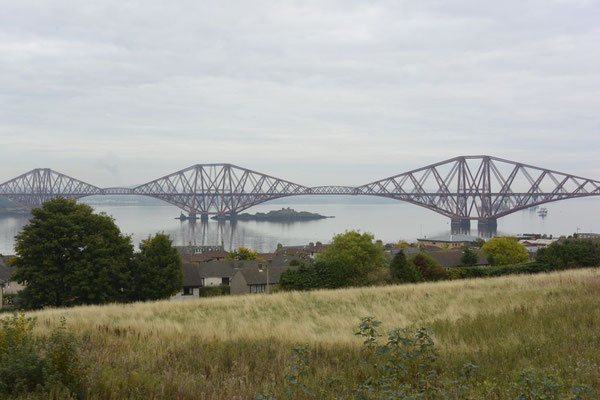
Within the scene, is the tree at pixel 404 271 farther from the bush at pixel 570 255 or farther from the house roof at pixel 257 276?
the bush at pixel 570 255

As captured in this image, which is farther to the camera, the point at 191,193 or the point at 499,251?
the point at 191,193

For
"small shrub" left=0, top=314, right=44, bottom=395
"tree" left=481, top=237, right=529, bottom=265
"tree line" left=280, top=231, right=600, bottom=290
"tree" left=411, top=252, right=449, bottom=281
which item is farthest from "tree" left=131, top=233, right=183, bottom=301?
"tree" left=481, top=237, right=529, bottom=265

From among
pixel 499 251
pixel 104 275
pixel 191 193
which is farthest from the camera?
pixel 191 193

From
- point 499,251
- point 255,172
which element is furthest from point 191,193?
point 499,251

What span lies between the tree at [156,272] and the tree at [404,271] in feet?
36.9

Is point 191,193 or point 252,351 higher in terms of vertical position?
point 191,193

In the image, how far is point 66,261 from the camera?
21391 millimetres

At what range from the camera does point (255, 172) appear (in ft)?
562

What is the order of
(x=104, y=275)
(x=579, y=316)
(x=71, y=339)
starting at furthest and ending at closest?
1. (x=104, y=275)
2. (x=579, y=316)
3. (x=71, y=339)

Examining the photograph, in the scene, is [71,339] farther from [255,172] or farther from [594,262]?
[255,172]

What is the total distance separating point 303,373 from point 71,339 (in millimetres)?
2508

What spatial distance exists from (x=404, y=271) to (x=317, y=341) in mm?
20772

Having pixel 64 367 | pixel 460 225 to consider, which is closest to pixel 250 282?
pixel 64 367

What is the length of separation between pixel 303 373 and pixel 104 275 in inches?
668
